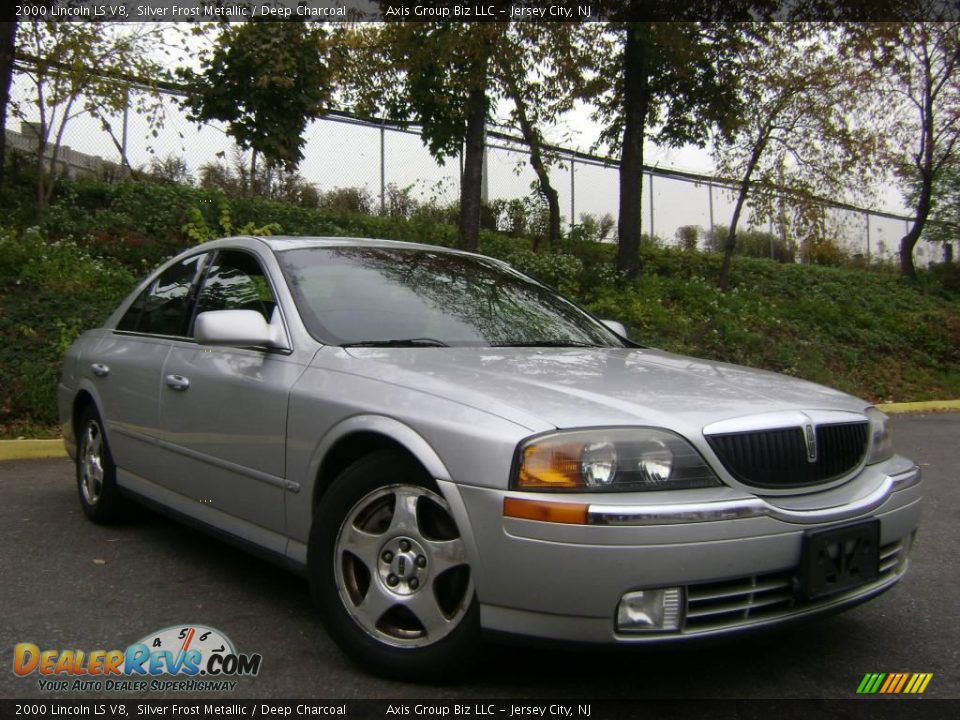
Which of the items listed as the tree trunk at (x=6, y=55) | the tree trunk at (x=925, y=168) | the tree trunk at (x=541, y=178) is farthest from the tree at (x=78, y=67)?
the tree trunk at (x=925, y=168)

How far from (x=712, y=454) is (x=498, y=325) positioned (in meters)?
1.40

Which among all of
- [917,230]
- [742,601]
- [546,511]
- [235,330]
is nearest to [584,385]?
[546,511]

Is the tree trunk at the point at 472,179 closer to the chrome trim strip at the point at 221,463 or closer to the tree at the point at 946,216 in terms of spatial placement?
the chrome trim strip at the point at 221,463

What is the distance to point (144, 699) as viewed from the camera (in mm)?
2695

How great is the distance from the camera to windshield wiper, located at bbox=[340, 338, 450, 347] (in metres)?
3.33

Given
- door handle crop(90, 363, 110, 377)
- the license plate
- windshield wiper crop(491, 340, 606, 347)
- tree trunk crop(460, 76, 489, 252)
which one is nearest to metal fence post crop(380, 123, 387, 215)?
tree trunk crop(460, 76, 489, 252)

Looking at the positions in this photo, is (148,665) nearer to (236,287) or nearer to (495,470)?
(495,470)

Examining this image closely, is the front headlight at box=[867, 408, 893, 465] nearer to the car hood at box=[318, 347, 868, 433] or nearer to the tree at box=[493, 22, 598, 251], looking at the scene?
the car hood at box=[318, 347, 868, 433]

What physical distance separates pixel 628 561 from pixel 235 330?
1.72 m

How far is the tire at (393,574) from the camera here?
263cm

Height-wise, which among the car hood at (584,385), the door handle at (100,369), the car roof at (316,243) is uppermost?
the car roof at (316,243)

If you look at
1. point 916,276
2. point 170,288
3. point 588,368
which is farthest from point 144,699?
point 916,276

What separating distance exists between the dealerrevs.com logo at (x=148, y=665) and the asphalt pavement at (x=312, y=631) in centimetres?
5

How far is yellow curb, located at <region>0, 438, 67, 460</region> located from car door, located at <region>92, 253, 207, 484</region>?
2.53 meters
